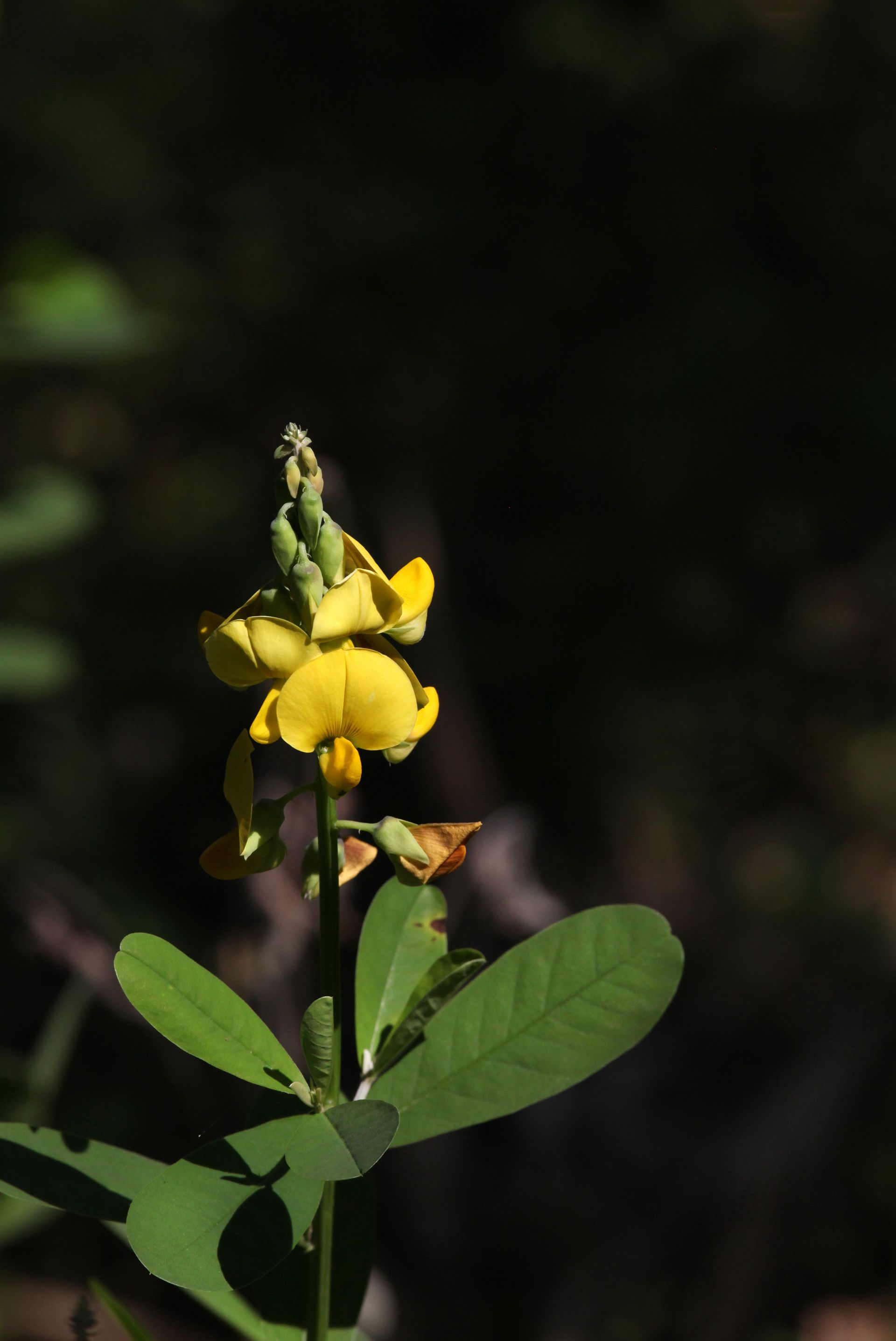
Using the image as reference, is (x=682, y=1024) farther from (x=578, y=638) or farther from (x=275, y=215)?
(x=275, y=215)

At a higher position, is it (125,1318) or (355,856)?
(355,856)

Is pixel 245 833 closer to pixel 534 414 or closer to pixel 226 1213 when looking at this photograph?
pixel 226 1213

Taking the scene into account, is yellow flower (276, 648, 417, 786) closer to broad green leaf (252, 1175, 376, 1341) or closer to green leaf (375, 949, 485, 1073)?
green leaf (375, 949, 485, 1073)

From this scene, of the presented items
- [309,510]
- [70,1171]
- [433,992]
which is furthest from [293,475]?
[70,1171]

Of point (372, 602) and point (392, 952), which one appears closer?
point (372, 602)

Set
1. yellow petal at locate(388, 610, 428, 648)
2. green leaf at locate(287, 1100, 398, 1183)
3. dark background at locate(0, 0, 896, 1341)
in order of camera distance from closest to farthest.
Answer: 1. green leaf at locate(287, 1100, 398, 1183)
2. yellow petal at locate(388, 610, 428, 648)
3. dark background at locate(0, 0, 896, 1341)

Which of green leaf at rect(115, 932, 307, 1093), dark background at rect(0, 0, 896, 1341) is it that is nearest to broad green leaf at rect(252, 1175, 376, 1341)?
green leaf at rect(115, 932, 307, 1093)

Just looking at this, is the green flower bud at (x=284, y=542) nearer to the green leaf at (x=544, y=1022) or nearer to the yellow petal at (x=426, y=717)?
the yellow petal at (x=426, y=717)
